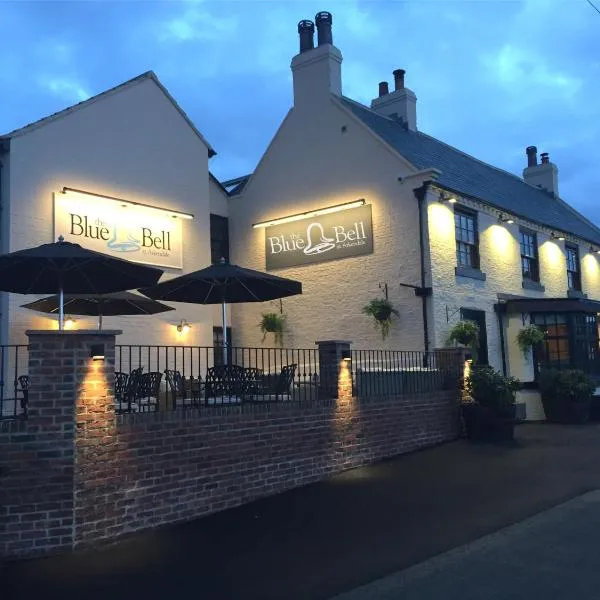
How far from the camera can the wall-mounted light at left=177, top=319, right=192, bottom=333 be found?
605 inches

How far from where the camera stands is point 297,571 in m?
5.91

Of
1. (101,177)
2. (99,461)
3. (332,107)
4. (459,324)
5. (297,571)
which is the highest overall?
(332,107)

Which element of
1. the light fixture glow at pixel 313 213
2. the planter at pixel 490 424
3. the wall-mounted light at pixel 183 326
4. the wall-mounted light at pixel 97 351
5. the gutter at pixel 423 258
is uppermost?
the light fixture glow at pixel 313 213

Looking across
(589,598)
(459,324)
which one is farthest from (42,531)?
(459,324)

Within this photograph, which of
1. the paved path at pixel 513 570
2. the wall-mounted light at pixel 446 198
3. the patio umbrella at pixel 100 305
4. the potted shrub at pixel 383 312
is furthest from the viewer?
Result: the wall-mounted light at pixel 446 198

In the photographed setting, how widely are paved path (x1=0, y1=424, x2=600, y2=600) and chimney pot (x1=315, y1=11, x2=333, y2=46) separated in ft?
37.8

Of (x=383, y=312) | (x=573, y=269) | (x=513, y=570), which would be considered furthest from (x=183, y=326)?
(x=573, y=269)

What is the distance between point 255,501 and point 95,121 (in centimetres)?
939

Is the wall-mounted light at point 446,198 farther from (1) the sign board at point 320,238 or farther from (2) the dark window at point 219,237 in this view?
(2) the dark window at point 219,237

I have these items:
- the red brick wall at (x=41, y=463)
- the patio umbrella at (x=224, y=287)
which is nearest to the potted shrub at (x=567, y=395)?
the patio umbrella at (x=224, y=287)

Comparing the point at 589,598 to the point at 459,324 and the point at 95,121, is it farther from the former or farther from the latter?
the point at 95,121

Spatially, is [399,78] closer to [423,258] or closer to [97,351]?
[423,258]

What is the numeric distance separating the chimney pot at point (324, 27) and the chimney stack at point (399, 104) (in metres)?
3.12

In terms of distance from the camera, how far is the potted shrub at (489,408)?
1257cm
